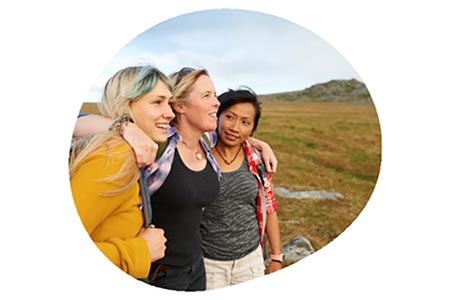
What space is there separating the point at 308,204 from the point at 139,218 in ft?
3.30

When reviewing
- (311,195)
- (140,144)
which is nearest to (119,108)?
(140,144)

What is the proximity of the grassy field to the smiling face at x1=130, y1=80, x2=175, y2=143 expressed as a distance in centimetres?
68

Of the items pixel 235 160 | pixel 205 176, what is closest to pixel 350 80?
pixel 235 160

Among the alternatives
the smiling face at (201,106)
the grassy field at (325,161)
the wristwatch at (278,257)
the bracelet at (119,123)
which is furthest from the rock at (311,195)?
the bracelet at (119,123)

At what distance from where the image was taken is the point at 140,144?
2713 millimetres

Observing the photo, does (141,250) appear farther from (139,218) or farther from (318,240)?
(318,240)

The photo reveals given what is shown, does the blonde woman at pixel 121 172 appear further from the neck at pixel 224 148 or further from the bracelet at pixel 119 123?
the neck at pixel 224 148

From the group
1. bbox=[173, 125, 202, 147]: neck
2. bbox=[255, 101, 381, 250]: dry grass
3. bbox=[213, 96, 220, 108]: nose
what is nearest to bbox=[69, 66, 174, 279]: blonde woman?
bbox=[173, 125, 202, 147]: neck

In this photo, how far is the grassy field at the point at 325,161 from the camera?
125 inches

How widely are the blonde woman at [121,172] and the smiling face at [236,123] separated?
1.08ft

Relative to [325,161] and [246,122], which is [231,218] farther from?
[325,161]

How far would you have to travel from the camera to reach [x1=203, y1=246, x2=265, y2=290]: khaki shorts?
3039 millimetres

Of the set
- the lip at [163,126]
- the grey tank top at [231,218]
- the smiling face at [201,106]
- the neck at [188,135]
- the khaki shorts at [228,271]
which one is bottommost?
the khaki shorts at [228,271]

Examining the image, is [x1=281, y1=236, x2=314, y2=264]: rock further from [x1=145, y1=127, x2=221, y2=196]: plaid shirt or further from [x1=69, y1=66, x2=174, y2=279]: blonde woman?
[x1=145, y1=127, x2=221, y2=196]: plaid shirt
